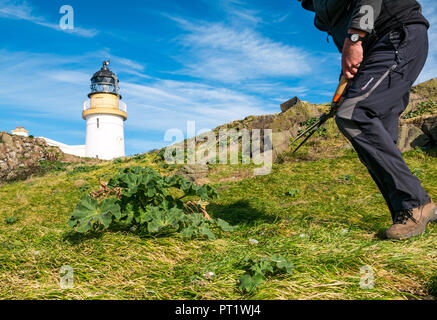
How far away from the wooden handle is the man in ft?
0.60

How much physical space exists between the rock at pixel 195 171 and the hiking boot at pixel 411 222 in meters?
7.78

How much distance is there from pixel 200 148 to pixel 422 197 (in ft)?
39.7

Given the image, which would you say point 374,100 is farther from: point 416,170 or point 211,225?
point 416,170

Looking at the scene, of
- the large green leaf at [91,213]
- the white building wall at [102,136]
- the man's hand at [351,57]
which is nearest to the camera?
the large green leaf at [91,213]

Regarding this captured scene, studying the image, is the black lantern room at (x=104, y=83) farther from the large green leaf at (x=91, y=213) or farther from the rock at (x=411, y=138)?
the large green leaf at (x=91, y=213)

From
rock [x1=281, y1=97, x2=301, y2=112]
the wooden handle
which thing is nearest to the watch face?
the wooden handle

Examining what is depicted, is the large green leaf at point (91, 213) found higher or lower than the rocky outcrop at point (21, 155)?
lower

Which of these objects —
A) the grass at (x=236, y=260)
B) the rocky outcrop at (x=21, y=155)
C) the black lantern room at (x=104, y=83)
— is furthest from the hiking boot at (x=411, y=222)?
the black lantern room at (x=104, y=83)

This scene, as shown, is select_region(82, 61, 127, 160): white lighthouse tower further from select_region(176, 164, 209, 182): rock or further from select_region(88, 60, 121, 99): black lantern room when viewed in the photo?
select_region(176, 164, 209, 182): rock

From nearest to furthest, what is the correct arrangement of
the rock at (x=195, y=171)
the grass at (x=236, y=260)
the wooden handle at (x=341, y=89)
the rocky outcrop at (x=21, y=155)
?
the grass at (x=236, y=260) < the wooden handle at (x=341, y=89) < the rock at (x=195, y=171) < the rocky outcrop at (x=21, y=155)

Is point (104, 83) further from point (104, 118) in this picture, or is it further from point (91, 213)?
point (91, 213)

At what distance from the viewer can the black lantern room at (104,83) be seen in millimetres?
40594

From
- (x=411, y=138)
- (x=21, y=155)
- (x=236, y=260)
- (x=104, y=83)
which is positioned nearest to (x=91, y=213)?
(x=236, y=260)

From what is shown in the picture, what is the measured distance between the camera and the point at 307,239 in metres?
3.29
